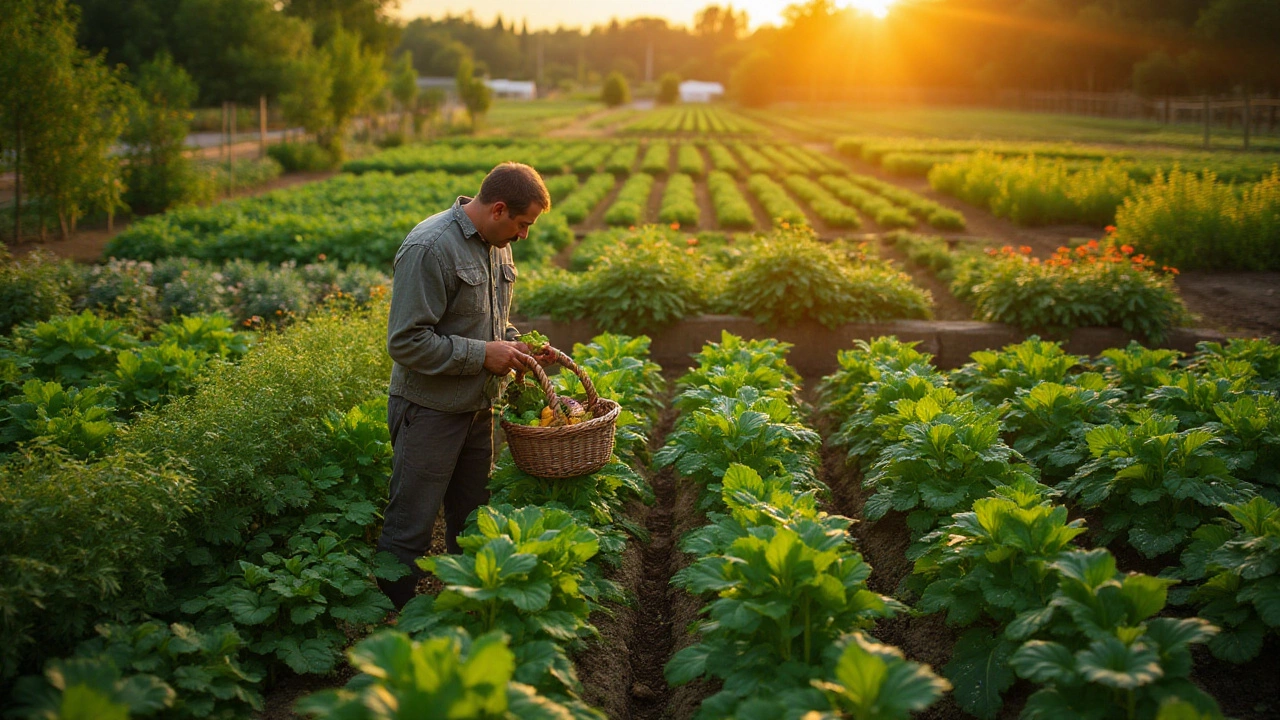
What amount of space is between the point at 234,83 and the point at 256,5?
3.92 meters

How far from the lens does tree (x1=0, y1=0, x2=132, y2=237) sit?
13172 millimetres

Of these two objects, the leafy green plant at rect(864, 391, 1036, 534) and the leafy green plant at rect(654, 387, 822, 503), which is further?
the leafy green plant at rect(654, 387, 822, 503)

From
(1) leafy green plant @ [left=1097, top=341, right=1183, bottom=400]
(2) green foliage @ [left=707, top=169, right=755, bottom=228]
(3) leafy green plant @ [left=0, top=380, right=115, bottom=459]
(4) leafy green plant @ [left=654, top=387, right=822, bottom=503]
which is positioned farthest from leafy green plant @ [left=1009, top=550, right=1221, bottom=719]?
(2) green foliage @ [left=707, top=169, right=755, bottom=228]

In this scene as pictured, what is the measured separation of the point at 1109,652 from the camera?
2.66m

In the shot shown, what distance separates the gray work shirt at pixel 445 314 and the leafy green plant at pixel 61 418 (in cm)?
169

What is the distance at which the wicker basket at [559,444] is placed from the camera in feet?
12.9

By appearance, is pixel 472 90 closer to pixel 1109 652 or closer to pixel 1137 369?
pixel 1137 369

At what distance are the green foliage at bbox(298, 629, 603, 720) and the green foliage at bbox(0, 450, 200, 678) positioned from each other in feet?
4.29

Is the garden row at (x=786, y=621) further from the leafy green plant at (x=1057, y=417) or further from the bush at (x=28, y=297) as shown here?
the bush at (x=28, y=297)

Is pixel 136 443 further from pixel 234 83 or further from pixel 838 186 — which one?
pixel 234 83

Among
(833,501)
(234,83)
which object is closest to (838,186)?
(833,501)

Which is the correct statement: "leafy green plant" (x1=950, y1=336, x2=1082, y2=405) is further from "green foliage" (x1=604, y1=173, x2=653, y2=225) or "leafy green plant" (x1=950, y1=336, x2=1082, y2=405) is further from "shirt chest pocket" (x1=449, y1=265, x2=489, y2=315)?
"green foliage" (x1=604, y1=173, x2=653, y2=225)

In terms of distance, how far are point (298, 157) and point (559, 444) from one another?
28.4 m

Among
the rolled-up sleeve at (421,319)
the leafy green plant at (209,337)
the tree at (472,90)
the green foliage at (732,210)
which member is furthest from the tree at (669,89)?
the rolled-up sleeve at (421,319)
